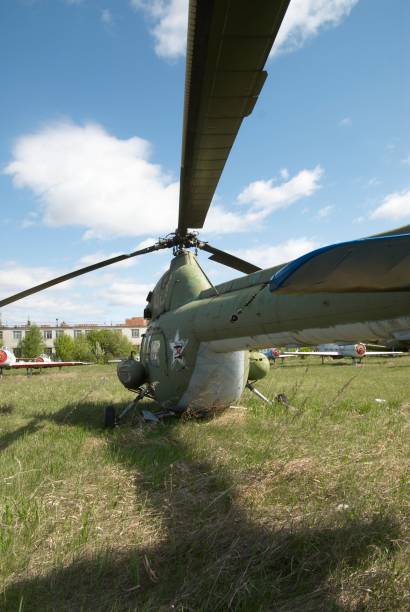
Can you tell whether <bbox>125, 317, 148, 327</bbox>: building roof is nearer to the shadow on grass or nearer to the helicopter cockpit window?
the helicopter cockpit window

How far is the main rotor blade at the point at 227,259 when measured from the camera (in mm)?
8047

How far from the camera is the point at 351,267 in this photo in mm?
2240

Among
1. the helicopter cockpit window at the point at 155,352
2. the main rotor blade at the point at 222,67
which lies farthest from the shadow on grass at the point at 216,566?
the helicopter cockpit window at the point at 155,352

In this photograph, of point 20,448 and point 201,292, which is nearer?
point 20,448

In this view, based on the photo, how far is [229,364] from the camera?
690cm

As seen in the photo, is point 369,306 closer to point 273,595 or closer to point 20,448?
point 273,595

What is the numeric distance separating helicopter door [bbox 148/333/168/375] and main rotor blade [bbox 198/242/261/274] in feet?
5.93

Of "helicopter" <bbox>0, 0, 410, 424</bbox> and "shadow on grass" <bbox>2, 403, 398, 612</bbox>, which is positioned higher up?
"helicopter" <bbox>0, 0, 410, 424</bbox>

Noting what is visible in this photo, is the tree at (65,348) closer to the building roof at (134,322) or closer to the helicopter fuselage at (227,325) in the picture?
the building roof at (134,322)

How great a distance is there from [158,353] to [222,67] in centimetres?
587

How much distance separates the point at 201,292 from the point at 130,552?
5079 millimetres

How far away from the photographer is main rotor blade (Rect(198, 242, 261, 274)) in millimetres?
8047

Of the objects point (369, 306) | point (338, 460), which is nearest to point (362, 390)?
point (338, 460)

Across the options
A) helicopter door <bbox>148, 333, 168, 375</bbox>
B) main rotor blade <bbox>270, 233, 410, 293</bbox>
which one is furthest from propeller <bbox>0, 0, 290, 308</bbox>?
helicopter door <bbox>148, 333, 168, 375</bbox>
